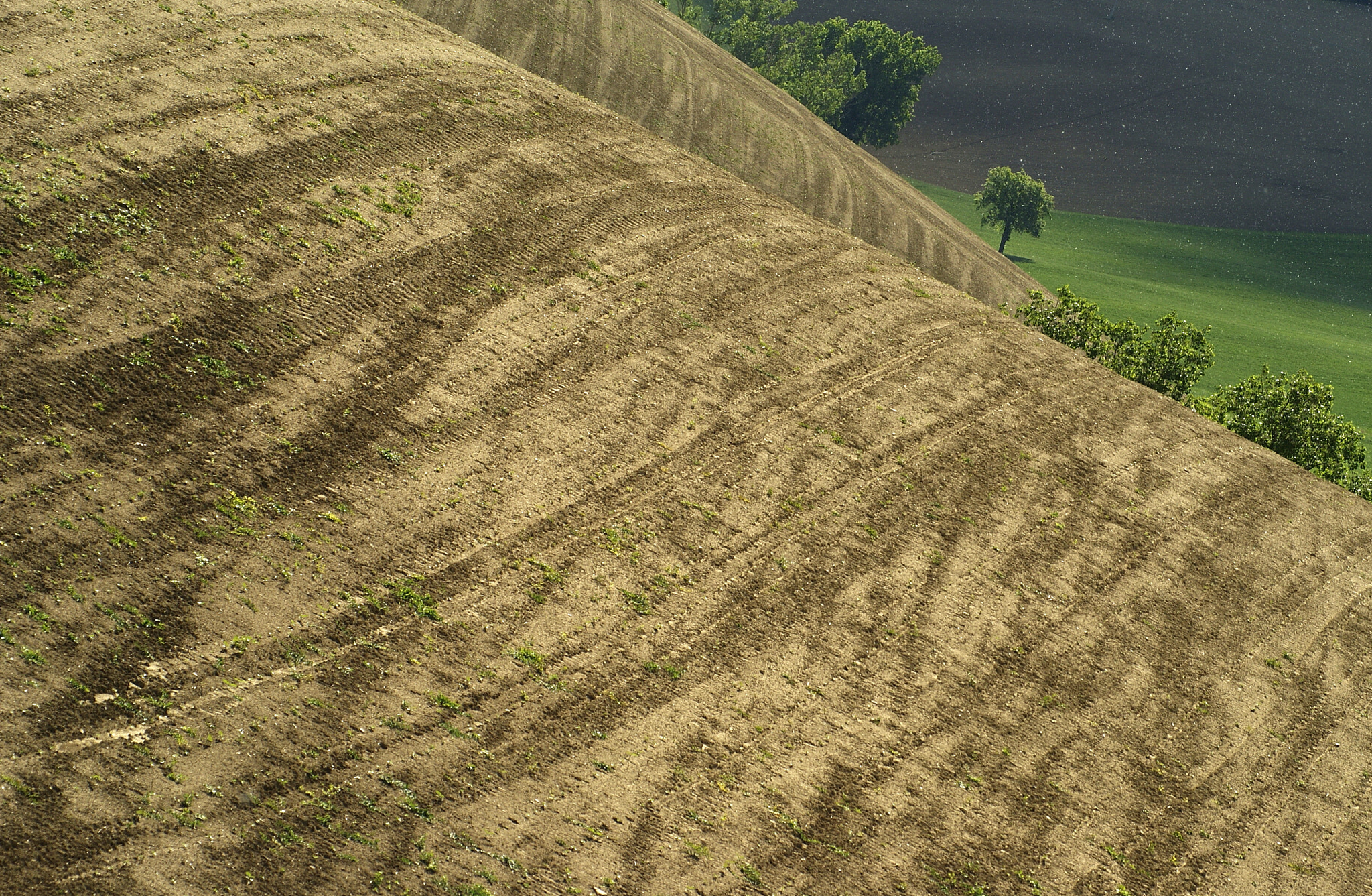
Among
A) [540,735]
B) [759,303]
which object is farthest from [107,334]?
[759,303]

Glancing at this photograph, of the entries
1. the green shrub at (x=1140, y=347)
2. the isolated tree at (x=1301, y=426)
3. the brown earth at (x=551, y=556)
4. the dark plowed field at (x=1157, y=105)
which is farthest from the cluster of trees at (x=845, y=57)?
the brown earth at (x=551, y=556)

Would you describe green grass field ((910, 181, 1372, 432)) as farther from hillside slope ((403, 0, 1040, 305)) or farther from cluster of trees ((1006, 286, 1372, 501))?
hillside slope ((403, 0, 1040, 305))

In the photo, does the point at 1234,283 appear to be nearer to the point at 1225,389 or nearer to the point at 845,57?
the point at 845,57

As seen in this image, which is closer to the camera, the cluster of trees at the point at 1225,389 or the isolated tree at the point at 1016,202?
the cluster of trees at the point at 1225,389

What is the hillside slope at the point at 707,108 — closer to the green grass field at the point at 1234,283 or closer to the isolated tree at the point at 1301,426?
the isolated tree at the point at 1301,426

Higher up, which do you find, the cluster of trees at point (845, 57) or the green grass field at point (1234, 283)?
the cluster of trees at point (845, 57)

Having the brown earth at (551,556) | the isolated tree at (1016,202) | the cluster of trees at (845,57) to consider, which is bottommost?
the brown earth at (551,556)
